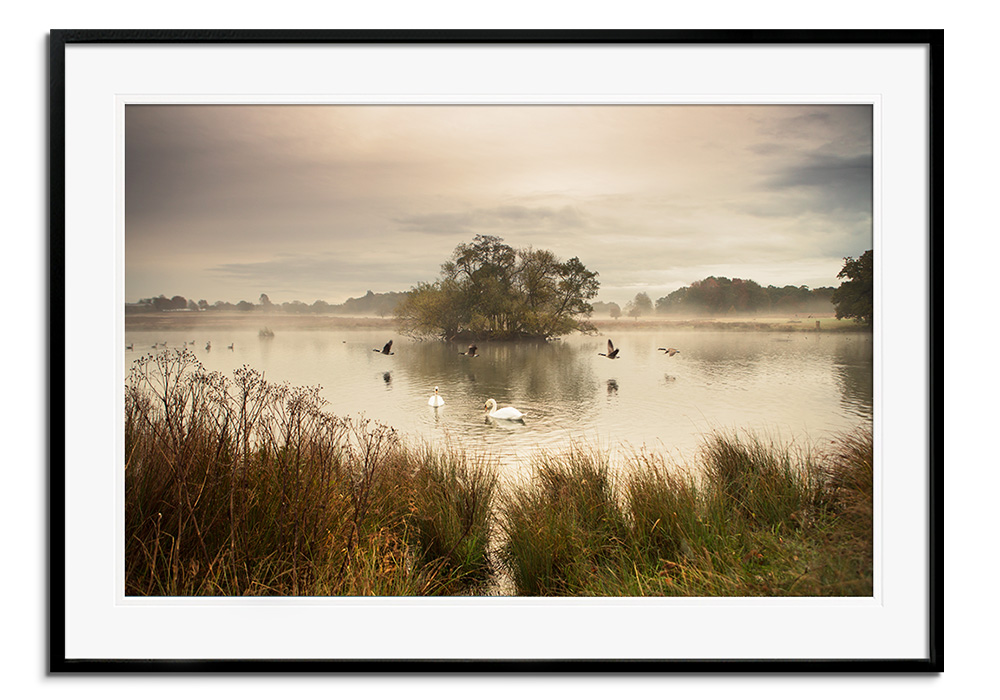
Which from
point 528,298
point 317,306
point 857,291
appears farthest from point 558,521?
point 857,291

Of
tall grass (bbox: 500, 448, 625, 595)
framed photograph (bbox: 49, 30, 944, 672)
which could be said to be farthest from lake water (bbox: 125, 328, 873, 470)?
tall grass (bbox: 500, 448, 625, 595)

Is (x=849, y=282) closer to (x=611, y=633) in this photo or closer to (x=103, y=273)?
(x=611, y=633)

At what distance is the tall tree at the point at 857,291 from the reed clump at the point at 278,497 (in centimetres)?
165

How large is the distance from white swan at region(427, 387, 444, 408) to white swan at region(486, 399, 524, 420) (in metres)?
0.25

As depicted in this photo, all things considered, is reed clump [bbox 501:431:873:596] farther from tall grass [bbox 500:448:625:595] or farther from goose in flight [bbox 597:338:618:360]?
goose in flight [bbox 597:338:618:360]

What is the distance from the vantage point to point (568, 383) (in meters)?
2.07

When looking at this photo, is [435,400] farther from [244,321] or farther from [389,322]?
[244,321]

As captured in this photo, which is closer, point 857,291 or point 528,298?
point 857,291

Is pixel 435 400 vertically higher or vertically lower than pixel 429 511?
higher

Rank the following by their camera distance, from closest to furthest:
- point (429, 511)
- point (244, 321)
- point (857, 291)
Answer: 1. point (857, 291)
2. point (244, 321)
3. point (429, 511)

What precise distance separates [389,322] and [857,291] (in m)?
1.99

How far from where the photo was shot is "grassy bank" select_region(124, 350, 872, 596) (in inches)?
70.7

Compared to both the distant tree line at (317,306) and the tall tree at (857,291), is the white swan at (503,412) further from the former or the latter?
the tall tree at (857,291)
